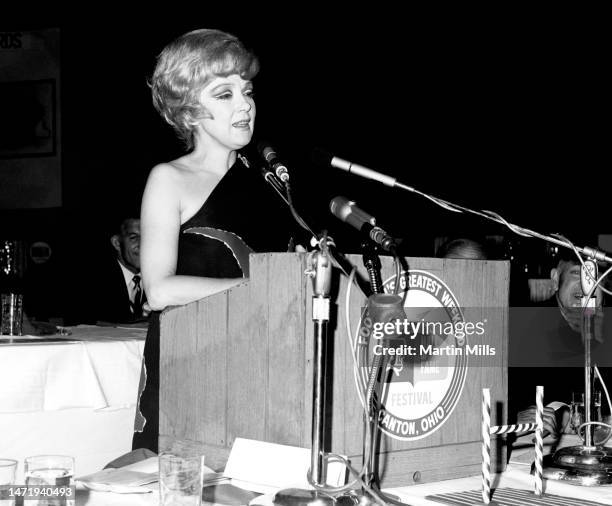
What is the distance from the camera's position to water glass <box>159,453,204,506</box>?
118 cm

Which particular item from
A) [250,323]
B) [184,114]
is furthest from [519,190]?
[250,323]

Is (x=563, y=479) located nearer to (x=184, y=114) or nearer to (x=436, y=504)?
(x=436, y=504)

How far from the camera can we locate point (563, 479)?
1.51 metres

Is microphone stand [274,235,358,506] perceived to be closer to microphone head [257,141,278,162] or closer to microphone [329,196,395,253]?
microphone [329,196,395,253]

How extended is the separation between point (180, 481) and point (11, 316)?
2741 mm

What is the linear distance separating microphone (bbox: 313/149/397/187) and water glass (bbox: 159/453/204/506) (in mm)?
554

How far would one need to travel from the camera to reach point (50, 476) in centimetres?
117

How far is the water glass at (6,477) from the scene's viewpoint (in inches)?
46.3

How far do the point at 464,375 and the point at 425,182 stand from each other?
4765 millimetres

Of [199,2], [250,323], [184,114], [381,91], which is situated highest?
[199,2]

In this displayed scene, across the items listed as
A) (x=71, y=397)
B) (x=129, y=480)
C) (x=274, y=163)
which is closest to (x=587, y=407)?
(x=274, y=163)

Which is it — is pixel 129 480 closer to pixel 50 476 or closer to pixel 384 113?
pixel 50 476

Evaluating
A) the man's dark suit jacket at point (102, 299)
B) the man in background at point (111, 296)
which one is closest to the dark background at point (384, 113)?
the man in background at point (111, 296)

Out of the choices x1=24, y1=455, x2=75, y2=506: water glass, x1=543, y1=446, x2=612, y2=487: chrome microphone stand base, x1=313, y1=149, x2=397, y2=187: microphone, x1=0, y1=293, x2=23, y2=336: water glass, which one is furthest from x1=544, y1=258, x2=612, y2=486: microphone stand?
x1=0, y1=293, x2=23, y2=336: water glass
